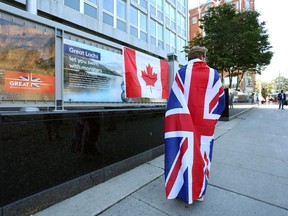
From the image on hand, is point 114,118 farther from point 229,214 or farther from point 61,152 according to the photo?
point 229,214

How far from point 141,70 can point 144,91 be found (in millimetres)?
470

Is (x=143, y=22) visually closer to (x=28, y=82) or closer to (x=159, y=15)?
(x=159, y=15)

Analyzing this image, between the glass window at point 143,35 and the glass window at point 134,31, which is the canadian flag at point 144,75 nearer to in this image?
the glass window at point 134,31

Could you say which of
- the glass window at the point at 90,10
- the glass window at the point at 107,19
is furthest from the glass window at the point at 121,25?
the glass window at the point at 90,10

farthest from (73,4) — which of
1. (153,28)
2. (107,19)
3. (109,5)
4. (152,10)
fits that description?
(152,10)

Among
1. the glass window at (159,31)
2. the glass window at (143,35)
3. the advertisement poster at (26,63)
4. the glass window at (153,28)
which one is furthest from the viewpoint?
the glass window at (159,31)

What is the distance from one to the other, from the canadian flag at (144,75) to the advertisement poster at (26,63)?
65.9 inches

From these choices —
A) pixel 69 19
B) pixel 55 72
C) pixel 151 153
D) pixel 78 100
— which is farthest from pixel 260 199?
pixel 69 19

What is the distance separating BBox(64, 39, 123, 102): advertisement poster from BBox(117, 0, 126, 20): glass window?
15.1 m

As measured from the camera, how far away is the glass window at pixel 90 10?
14312 millimetres

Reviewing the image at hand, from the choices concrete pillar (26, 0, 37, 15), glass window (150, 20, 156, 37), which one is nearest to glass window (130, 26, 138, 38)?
glass window (150, 20, 156, 37)

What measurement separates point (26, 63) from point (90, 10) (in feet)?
45.3

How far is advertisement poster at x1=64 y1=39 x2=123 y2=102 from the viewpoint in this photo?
3.11 m

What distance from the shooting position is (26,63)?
8.24 feet
